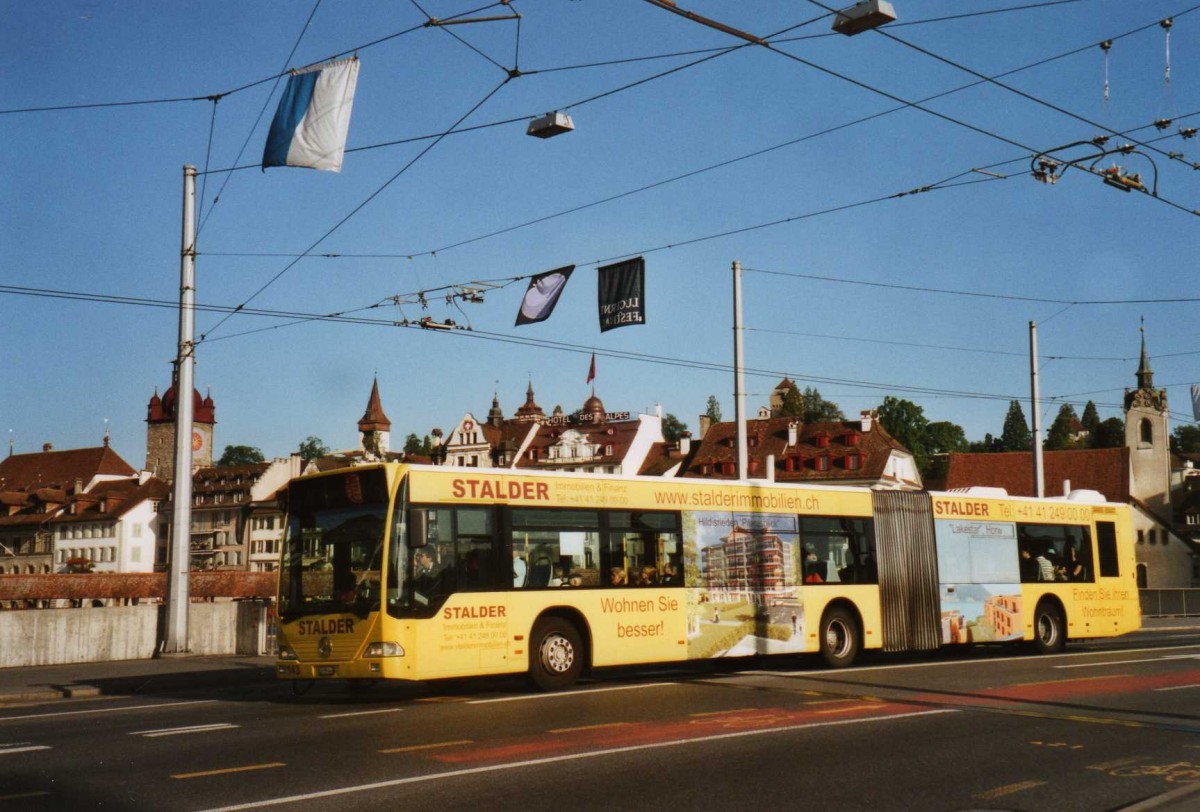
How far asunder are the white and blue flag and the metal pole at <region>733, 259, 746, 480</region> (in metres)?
13.1

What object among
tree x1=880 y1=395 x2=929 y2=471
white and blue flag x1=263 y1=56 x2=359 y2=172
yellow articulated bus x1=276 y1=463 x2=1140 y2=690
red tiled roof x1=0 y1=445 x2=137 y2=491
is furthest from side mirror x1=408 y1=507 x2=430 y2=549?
red tiled roof x1=0 y1=445 x2=137 y2=491

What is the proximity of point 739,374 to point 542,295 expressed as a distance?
7.53 meters

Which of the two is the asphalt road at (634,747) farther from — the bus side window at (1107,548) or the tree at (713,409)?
the tree at (713,409)

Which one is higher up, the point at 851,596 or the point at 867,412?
the point at 867,412

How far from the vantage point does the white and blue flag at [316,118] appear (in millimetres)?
17125

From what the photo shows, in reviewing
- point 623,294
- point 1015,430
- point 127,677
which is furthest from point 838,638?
point 1015,430

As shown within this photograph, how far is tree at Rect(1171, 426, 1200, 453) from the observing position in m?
184

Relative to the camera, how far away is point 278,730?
12688 millimetres

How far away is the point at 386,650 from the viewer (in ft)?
49.6

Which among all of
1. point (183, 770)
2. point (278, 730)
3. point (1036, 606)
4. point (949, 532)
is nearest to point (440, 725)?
point (278, 730)

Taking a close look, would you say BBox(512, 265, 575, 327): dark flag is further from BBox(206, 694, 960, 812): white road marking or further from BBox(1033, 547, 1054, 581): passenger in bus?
BBox(206, 694, 960, 812): white road marking

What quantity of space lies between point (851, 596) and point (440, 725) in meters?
10.4

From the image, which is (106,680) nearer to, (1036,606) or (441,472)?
(441,472)

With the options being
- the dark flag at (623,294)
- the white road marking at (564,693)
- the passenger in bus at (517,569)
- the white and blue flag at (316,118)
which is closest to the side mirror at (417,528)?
the passenger in bus at (517,569)
